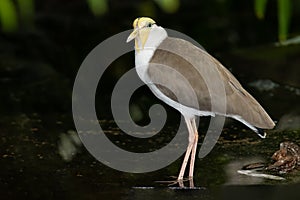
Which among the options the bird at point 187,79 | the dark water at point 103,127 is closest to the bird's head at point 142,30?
the bird at point 187,79

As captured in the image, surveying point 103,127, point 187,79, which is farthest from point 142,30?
point 103,127

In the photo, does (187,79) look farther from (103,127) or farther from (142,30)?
(103,127)

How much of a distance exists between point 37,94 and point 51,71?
55 centimetres

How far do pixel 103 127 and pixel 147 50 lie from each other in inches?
34.8

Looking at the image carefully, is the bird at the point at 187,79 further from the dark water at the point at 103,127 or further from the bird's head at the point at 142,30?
the dark water at the point at 103,127

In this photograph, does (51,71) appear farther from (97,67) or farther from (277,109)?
(277,109)

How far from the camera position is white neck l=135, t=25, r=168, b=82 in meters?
3.45

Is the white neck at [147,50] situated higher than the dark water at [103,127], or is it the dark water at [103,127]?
the white neck at [147,50]

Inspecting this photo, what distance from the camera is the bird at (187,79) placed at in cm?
338

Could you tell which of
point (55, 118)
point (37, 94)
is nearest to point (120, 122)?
point (55, 118)

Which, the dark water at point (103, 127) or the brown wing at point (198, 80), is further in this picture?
the brown wing at point (198, 80)

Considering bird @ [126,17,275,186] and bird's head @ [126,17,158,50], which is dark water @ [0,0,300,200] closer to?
bird @ [126,17,275,186]

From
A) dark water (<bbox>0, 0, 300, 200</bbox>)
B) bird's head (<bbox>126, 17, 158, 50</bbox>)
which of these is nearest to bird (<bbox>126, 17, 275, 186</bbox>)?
bird's head (<bbox>126, 17, 158, 50</bbox>)

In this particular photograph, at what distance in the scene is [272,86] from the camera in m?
4.94
